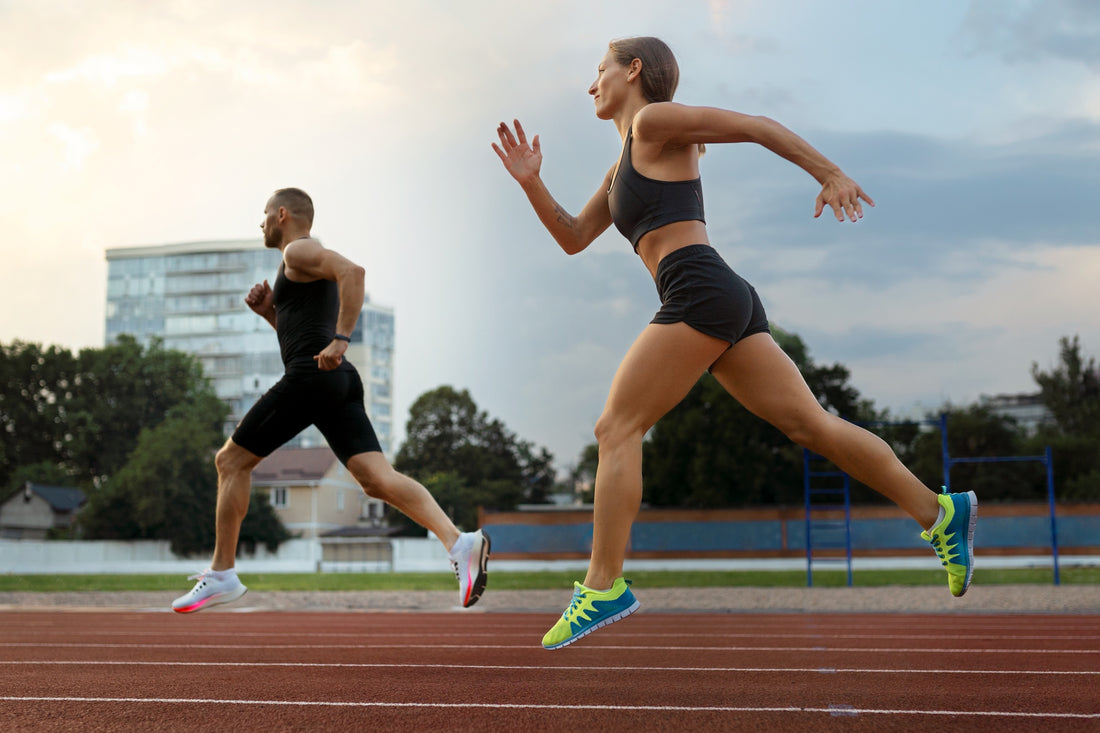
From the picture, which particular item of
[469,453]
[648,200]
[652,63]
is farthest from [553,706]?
[469,453]

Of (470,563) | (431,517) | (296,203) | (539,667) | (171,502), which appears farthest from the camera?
(171,502)

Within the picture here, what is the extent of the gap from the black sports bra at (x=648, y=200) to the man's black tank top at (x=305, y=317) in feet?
7.18

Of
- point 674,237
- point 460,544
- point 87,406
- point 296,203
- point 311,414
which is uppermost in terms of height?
point 87,406

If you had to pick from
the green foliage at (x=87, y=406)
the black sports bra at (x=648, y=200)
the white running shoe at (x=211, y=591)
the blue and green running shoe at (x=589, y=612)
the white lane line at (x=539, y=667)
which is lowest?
the white lane line at (x=539, y=667)

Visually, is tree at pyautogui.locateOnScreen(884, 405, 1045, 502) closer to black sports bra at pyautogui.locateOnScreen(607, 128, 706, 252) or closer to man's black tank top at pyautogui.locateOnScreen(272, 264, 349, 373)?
man's black tank top at pyautogui.locateOnScreen(272, 264, 349, 373)

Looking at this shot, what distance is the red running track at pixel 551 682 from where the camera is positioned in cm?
312

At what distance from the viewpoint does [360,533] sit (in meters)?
61.2

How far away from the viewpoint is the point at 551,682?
4.00 metres

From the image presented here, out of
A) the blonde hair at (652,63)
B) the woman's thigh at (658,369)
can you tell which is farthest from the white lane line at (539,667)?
the blonde hair at (652,63)

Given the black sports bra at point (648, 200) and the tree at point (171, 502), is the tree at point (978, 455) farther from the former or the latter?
the black sports bra at point (648, 200)

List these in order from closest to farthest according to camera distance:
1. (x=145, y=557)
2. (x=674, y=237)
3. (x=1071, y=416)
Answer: (x=674, y=237)
(x=145, y=557)
(x=1071, y=416)

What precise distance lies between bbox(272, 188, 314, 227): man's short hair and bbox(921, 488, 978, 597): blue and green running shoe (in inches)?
145

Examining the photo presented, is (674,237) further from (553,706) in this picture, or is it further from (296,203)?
(296,203)

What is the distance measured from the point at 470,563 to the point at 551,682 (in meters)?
1.27
